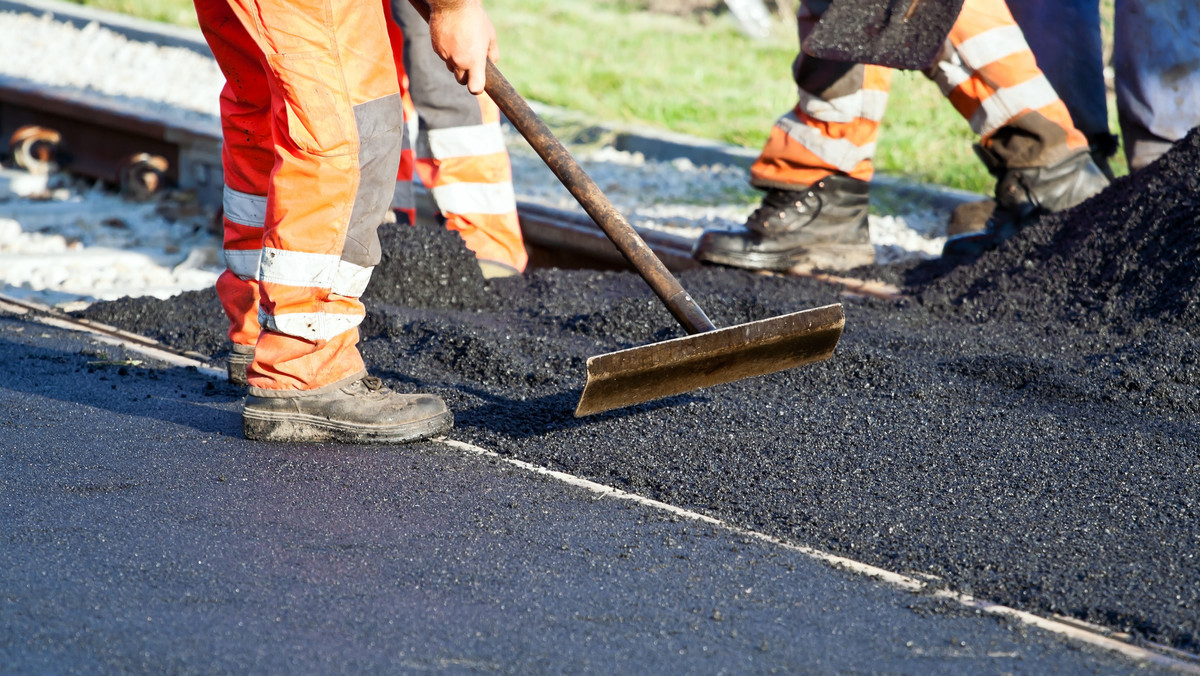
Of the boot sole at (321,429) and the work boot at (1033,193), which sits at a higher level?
the work boot at (1033,193)

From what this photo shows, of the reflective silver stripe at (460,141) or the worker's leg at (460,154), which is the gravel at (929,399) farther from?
the reflective silver stripe at (460,141)

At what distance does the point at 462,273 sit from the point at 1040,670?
2.63 meters

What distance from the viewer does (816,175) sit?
4645 mm

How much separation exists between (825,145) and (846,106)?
0.18m

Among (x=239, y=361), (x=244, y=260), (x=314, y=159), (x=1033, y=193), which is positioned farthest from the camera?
(x=1033, y=193)

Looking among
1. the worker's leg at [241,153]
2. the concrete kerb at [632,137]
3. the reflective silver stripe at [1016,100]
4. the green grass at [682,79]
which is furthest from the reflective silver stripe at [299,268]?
the green grass at [682,79]

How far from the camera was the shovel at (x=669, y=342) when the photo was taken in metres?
2.54

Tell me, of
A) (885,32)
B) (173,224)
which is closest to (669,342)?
(885,32)

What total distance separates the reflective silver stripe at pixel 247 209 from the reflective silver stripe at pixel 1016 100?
108 inches

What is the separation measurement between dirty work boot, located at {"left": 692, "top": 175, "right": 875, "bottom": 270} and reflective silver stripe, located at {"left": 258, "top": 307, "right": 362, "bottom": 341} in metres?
2.09

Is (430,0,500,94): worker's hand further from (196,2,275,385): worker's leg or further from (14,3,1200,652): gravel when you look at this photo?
(14,3,1200,652): gravel

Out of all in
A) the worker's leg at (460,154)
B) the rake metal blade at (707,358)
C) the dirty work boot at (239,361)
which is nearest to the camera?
the rake metal blade at (707,358)

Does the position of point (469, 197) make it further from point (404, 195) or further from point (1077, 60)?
point (1077, 60)

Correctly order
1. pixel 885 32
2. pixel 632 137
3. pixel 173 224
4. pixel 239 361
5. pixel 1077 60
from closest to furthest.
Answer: pixel 239 361
pixel 885 32
pixel 1077 60
pixel 173 224
pixel 632 137
